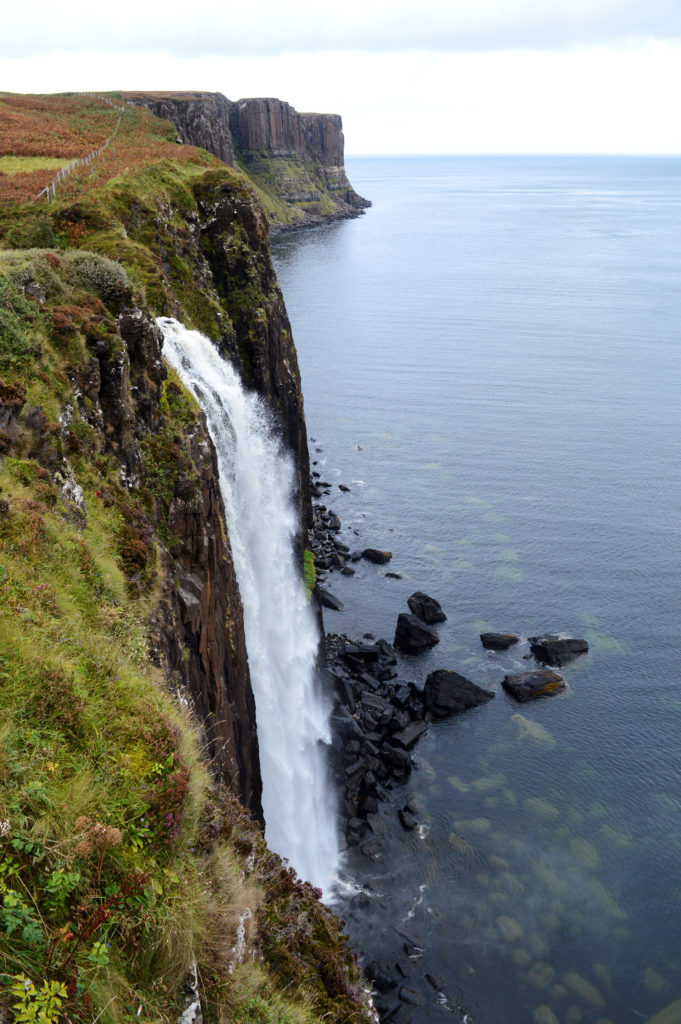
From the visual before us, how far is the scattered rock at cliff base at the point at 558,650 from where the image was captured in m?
51.4

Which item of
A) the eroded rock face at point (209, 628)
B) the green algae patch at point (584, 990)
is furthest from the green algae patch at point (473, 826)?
the eroded rock face at point (209, 628)

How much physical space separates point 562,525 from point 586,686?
20679 millimetres

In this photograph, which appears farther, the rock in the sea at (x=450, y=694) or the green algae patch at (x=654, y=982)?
the rock in the sea at (x=450, y=694)

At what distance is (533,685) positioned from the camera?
48.9 meters

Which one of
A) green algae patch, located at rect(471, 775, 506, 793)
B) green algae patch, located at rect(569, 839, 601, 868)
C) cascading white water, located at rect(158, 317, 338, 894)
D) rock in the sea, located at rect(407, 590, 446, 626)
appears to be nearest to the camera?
cascading white water, located at rect(158, 317, 338, 894)

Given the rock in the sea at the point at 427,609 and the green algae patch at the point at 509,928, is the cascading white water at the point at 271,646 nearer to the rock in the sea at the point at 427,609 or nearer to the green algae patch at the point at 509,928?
the green algae patch at the point at 509,928

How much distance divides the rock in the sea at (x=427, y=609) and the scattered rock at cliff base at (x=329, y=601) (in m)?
5.39

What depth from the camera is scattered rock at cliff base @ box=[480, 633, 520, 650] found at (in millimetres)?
53000

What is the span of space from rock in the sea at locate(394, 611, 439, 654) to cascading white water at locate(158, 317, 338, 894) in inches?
360

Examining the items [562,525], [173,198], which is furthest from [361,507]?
[173,198]

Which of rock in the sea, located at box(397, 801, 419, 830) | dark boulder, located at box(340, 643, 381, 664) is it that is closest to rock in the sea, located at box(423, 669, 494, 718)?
dark boulder, located at box(340, 643, 381, 664)

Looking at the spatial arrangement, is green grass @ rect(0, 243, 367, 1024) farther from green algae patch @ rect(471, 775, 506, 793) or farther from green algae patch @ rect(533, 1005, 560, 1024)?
Result: green algae patch @ rect(471, 775, 506, 793)

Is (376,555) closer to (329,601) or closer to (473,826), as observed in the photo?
(329,601)

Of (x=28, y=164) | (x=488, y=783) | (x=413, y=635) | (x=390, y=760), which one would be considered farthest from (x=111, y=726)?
(x=28, y=164)
